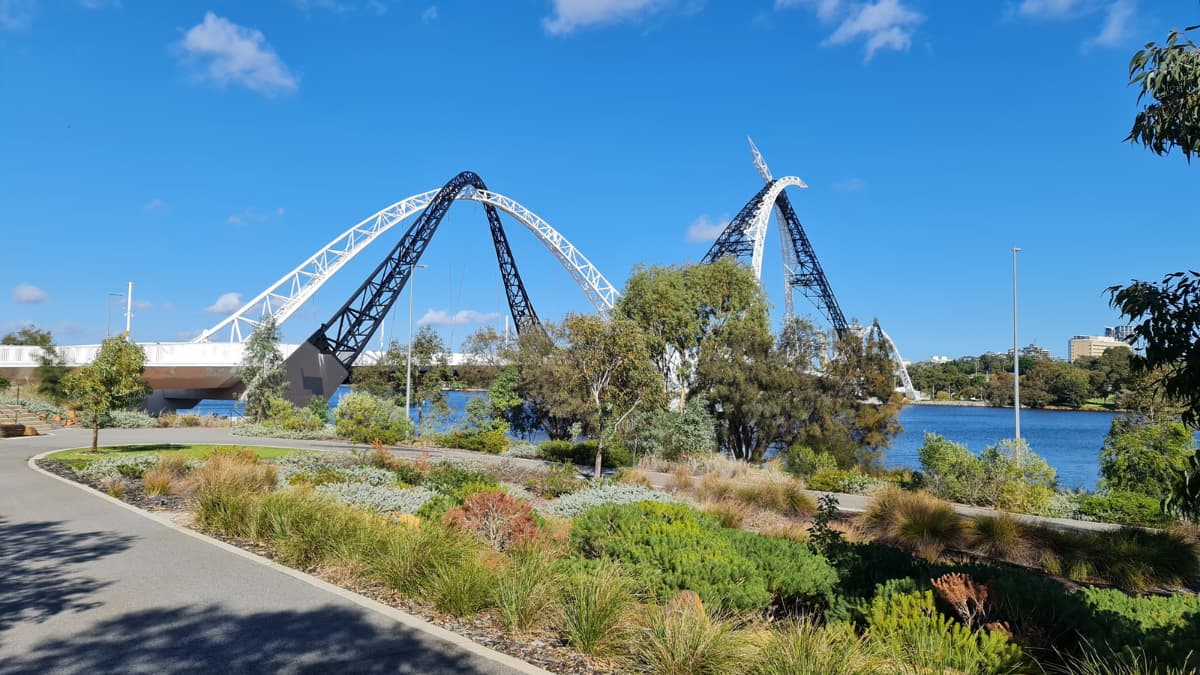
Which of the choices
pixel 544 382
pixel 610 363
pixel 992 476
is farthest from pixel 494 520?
pixel 544 382

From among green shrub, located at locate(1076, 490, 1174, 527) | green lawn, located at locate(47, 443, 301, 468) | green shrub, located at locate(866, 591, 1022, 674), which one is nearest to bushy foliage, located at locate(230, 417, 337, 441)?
green lawn, located at locate(47, 443, 301, 468)

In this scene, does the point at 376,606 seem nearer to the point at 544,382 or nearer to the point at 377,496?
the point at 377,496

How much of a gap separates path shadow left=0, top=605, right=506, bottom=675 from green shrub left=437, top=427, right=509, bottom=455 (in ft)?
76.7

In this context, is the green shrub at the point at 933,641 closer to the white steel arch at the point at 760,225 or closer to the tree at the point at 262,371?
the tree at the point at 262,371

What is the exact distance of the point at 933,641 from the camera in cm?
546

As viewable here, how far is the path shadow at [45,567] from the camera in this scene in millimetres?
6797

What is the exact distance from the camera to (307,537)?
8.86 metres

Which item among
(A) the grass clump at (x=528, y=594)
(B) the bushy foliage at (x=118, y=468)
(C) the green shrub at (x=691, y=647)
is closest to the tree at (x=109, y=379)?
(B) the bushy foliage at (x=118, y=468)

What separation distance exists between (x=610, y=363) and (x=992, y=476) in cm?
1003

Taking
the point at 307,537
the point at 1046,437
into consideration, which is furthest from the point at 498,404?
the point at 1046,437

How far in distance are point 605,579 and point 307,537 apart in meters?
4.25

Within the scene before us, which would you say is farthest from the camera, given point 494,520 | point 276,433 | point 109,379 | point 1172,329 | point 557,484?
point 276,433

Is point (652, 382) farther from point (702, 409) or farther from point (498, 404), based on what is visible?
point (498, 404)

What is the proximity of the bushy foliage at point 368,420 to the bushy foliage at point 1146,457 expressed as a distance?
83.8 ft
